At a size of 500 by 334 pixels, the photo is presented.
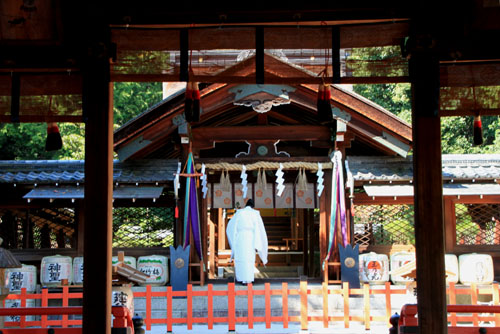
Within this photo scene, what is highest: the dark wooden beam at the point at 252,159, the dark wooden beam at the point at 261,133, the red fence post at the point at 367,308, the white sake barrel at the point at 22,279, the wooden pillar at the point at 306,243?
the dark wooden beam at the point at 261,133

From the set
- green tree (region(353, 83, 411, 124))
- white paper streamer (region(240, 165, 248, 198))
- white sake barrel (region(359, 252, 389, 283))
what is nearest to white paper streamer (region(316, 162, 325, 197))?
white paper streamer (region(240, 165, 248, 198))

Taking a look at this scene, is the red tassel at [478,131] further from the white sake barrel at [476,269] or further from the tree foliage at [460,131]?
the tree foliage at [460,131]

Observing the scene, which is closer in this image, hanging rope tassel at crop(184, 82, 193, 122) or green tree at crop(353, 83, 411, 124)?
hanging rope tassel at crop(184, 82, 193, 122)

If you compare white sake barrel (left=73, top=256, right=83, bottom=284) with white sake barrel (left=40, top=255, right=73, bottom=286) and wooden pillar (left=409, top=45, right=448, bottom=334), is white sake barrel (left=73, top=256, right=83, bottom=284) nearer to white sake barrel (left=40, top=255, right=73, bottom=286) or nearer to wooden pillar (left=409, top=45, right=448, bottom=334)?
white sake barrel (left=40, top=255, right=73, bottom=286)

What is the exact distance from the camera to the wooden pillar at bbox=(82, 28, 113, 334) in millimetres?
5594

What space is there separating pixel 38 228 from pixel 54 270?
141 cm

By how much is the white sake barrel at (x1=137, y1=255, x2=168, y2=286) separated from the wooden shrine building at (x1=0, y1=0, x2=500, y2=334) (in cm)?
807

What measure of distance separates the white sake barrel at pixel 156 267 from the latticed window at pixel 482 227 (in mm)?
7021

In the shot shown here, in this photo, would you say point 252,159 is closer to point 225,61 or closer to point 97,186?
point 225,61

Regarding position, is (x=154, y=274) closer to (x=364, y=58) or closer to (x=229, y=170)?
(x=229, y=170)

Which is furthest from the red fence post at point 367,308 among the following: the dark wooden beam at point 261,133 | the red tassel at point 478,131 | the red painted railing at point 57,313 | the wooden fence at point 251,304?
the red painted railing at point 57,313

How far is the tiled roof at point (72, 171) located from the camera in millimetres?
13883

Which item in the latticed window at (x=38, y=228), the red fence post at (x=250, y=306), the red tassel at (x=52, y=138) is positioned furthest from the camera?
the latticed window at (x=38, y=228)

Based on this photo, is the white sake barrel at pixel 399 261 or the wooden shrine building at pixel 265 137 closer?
the wooden shrine building at pixel 265 137
